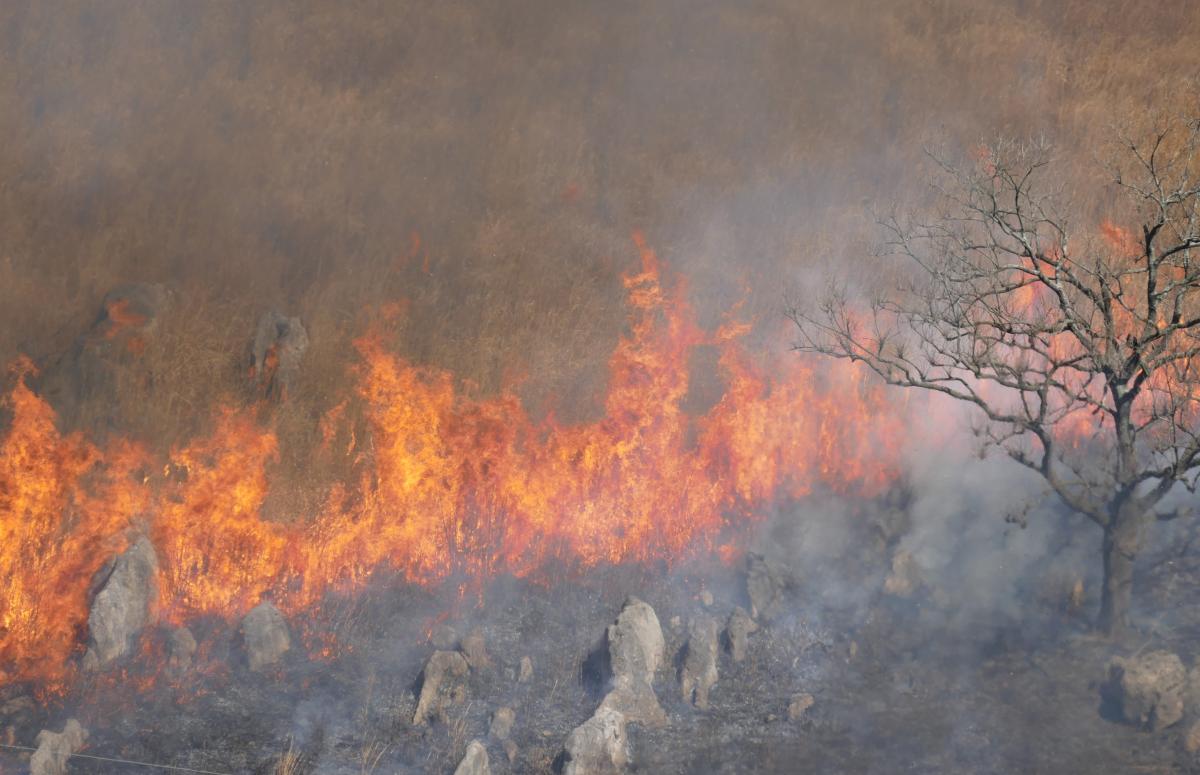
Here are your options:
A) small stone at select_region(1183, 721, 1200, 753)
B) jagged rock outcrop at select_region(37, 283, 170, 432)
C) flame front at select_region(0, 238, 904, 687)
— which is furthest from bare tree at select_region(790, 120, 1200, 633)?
jagged rock outcrop at select_region(37, 283, 170, 432)

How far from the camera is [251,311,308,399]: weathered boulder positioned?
611 inches

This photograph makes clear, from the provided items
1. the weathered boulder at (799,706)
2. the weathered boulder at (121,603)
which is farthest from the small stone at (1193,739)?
the weathered boulder at (121,603)

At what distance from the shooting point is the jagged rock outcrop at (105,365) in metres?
14.6

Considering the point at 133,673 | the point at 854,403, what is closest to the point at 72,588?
the point at 133,673

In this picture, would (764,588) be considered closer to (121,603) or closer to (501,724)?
(501,724)

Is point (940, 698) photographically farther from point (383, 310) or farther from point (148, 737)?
point (383, 310)

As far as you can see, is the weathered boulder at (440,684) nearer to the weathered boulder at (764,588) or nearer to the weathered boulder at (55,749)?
the weathered boulder at (55,749)

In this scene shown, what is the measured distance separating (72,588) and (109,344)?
4.06 meters

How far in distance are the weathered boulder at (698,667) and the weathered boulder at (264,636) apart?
18.0 feet

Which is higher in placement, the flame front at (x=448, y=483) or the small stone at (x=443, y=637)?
the flame front at (x=448, y=483)

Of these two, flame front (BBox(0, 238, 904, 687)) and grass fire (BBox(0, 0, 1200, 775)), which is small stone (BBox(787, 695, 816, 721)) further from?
flame front (BBox(0, 238, 904, 687))

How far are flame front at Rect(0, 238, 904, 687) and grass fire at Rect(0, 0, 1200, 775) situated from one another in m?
0.06

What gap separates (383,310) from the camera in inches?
660

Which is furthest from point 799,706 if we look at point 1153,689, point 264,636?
point 264,636
